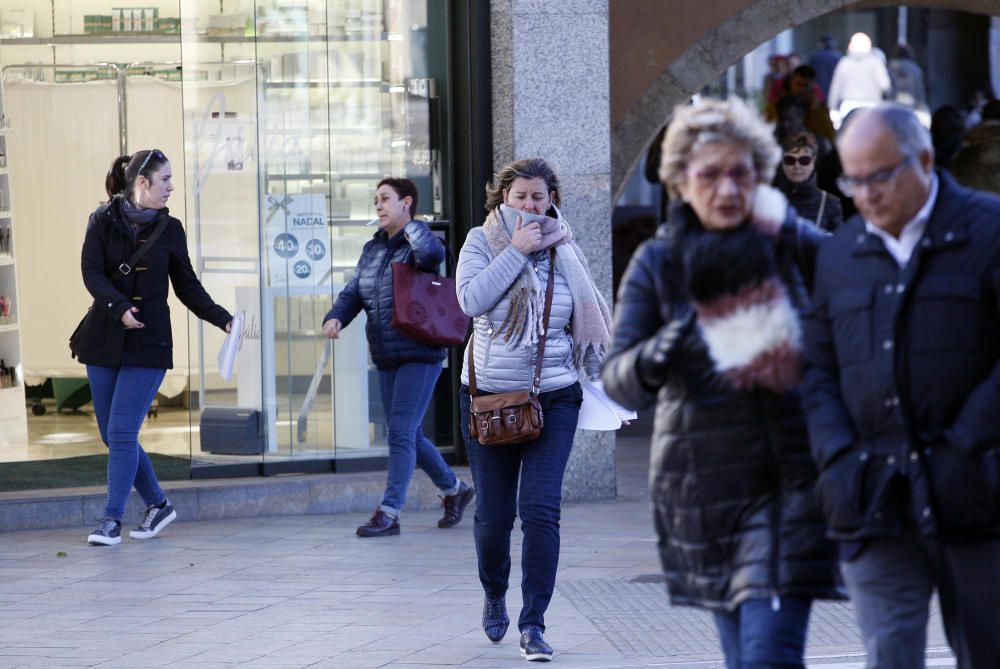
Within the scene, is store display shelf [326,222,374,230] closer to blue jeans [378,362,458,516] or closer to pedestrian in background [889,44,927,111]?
blue jeans [378,362,458,516]

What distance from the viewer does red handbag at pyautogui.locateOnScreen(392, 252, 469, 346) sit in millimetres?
8570

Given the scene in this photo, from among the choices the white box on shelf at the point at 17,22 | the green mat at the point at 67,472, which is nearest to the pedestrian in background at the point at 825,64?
the white box on shelf at the point at 17,22

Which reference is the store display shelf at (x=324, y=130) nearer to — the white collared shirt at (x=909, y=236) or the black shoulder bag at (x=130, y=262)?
the black shoulder bag at (x=130, y=262)

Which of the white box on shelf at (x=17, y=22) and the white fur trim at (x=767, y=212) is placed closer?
the white fur trim at (x=767, y=212)

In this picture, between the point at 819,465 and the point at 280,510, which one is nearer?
the point at 819,465

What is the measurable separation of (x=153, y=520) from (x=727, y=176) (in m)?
5.55

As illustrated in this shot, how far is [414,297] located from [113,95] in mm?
4817

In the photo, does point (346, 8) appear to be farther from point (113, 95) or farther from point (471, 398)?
point (471, 398)

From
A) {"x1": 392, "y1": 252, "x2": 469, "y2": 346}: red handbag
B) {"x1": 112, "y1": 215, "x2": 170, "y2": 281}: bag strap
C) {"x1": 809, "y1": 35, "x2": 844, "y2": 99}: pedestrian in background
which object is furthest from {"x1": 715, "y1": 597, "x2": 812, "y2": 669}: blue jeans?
{"x1": 809, "y1": 35, "x2": 844, "y2": 99}: pedestrian in background

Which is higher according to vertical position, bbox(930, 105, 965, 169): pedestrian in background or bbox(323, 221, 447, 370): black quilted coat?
bbox(930, 105, 965, 169): pedestrian in background

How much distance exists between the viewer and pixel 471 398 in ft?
20.6

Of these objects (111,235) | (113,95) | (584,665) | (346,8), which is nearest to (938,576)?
(584,665)

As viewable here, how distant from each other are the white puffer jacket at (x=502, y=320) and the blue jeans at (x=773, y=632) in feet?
7.56

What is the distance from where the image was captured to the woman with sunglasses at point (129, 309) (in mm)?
8656
